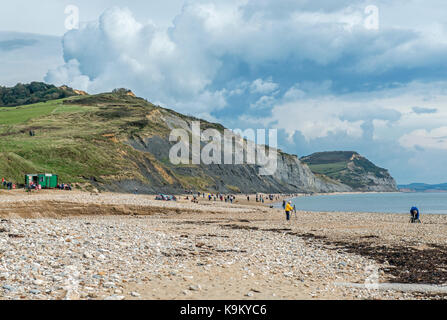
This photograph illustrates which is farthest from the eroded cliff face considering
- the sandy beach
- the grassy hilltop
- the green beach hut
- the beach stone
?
the beach stone

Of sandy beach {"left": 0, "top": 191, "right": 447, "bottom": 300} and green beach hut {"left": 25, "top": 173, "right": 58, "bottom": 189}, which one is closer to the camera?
sandy beach {"left": 0, "top": 191, "right": 447, "bottom": 300}

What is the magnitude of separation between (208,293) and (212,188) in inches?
4224

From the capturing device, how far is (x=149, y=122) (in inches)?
5276

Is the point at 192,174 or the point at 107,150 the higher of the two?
the point at 107,150

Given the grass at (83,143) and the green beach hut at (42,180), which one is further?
the grass at (83,143)

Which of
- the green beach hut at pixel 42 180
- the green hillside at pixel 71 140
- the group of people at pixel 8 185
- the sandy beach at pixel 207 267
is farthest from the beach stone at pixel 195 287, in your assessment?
the green hillside at pixel 71 140

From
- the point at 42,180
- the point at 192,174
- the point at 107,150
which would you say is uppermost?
the point at 107,150

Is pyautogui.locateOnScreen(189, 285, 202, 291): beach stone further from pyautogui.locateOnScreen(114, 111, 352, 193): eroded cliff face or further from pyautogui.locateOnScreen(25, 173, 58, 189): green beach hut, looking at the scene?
pyautogui.locateOnScreen(114, 111, 352, 193): eroded cliff face

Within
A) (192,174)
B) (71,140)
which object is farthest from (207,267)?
(192,174)

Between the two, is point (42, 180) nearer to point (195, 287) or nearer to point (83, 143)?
point (83, 143)

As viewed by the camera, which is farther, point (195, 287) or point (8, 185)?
point (8, 185)

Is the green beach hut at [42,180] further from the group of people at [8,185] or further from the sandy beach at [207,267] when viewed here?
the sandy beach at [207,267]

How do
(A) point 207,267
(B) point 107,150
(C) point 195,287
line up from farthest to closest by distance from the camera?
(B) point 107,150 → (A) point 207,267 → (C) point 195,287
